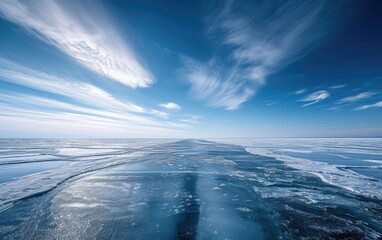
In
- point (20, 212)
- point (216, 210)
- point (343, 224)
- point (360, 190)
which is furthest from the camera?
point (360, 190)

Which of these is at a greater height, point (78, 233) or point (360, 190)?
point (360, 190)

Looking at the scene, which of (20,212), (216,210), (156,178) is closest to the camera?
(20,212)

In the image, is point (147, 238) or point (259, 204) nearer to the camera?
point (147, 238)

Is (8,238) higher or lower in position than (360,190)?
lower

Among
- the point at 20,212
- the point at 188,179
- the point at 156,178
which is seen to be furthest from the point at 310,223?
the point at 20,212

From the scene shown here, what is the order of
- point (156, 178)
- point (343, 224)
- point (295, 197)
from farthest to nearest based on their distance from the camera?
point (156, 178) < point (295, 197) < point (343, 224)

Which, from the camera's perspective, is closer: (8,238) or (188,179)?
(8,238)

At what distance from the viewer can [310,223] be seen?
4.09 metres

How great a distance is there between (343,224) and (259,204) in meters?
1.93

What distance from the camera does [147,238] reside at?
3535 millimetres

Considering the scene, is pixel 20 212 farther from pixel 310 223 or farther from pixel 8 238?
pixel 310 223

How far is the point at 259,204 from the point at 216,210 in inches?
56.0

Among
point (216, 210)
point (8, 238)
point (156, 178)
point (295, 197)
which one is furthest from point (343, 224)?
point (8, 238)

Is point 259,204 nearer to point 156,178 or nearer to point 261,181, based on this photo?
point 261,181
